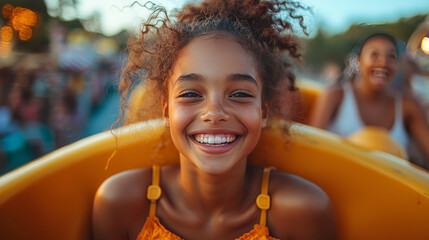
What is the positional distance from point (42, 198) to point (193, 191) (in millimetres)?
495

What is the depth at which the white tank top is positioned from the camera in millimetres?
1829

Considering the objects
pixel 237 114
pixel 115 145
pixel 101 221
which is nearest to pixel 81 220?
pixel 101 221

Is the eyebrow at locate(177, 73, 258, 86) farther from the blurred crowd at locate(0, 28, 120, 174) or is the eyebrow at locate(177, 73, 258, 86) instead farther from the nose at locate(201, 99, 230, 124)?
the blurred crowd at locate(0, 28, 120, 174)

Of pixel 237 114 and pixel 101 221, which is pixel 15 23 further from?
pixel 237 114

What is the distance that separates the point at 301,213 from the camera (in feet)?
3.37

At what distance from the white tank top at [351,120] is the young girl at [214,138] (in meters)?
0.90

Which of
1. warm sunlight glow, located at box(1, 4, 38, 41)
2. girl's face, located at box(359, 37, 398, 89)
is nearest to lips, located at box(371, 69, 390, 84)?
girl's face, located at box(359, 37, 398, 89)

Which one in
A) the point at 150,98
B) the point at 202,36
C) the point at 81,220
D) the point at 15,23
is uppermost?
the point at 15,23

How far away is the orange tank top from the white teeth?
0.26 meters

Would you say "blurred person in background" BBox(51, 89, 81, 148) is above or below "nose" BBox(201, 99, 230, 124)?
above

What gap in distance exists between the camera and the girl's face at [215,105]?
91 centimetres

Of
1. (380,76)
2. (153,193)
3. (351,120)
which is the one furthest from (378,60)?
(153,193)

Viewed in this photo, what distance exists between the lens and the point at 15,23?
388 centimetres

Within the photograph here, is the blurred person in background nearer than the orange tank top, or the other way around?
the orange tank top
